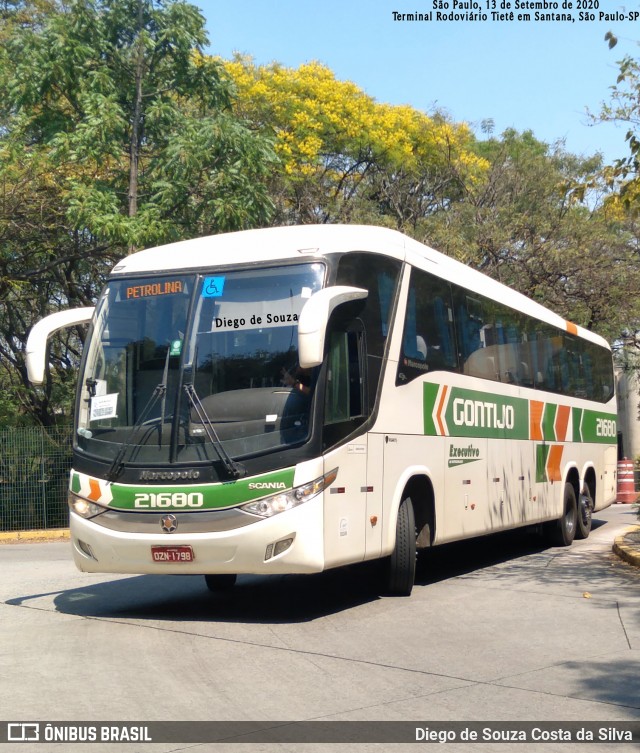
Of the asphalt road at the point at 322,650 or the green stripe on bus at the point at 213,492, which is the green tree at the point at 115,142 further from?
the green stripe on bus at the point at 213,492

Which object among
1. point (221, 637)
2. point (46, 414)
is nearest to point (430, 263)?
point (221, 637)

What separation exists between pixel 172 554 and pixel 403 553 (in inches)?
102

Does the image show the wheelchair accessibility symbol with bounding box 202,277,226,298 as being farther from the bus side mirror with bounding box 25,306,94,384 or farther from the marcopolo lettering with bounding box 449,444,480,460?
the marcopolo lettering with bounding box 449,444,480,460

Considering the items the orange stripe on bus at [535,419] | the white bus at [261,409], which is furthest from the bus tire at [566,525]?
the white bus at [261,409]

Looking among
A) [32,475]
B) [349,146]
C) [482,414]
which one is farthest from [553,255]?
[482,414]

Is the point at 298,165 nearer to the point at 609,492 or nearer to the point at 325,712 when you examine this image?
the point at 609,492

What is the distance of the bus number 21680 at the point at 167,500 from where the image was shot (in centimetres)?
877

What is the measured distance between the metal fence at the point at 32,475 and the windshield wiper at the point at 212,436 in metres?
12.4

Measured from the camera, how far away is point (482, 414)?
12.9m

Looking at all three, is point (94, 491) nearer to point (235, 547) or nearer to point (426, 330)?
point (235, 547)

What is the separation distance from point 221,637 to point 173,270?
3408mm

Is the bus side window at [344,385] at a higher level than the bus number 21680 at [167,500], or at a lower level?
higher

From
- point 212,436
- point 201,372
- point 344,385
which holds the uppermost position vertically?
point 201,372

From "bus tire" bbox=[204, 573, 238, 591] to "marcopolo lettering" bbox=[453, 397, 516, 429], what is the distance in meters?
3.14
